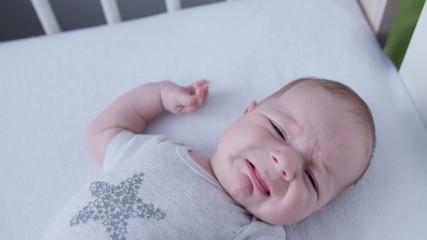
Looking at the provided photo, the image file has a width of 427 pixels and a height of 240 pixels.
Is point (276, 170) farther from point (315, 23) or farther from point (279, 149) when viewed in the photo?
point (315, 23)

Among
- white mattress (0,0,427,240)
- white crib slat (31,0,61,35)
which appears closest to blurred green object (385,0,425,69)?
white mattress (0,0,427,240)

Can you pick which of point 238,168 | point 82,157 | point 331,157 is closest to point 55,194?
point 82,157

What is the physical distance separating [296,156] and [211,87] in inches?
15.2

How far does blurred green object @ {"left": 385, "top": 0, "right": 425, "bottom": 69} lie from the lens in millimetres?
869

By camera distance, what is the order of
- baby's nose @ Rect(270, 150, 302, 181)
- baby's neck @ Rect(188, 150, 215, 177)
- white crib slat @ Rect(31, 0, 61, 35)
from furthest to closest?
white crib slat @ Rect(31, 0, 61, 35)
baby's neck @ Rect(188, 150, 215, 177)
baby's nose @ Rect(270, 150, 302, 181)

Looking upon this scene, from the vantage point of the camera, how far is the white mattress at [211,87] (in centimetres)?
81

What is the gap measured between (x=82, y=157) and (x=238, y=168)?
1.27 feet

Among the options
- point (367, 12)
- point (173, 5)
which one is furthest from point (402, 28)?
point (173, 5)

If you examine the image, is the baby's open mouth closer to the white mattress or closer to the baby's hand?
the white mattress

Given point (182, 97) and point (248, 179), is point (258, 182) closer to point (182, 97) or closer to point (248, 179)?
point (248, 179)

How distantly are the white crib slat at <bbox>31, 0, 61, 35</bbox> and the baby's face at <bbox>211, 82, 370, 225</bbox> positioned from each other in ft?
2.08

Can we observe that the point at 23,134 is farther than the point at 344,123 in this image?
Yes

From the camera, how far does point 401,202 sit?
803 mm

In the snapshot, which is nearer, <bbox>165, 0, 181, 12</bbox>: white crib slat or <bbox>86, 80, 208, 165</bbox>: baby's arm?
<bbox>86, 80, 208, 165</bbox>: baby's arm
